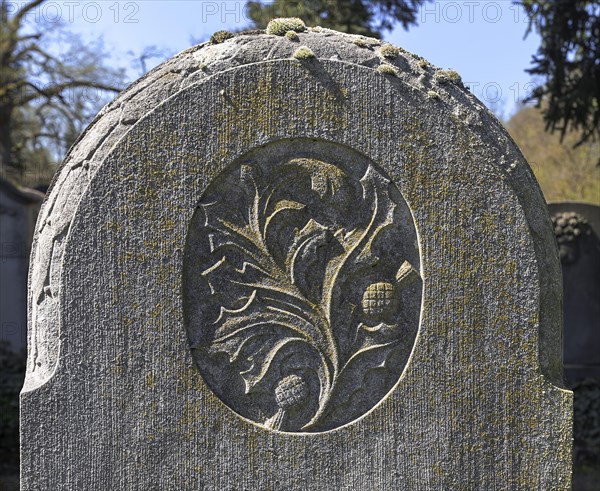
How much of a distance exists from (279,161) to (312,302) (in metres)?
0.47

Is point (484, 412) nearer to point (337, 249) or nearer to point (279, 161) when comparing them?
point (337, 249)

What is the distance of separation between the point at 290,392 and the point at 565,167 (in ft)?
49.0

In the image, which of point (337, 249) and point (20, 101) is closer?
point (337, 249)

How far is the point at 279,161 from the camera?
242 centimetres

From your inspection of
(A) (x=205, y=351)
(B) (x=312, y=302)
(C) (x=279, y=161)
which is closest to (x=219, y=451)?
(A) (x=205, y=351)

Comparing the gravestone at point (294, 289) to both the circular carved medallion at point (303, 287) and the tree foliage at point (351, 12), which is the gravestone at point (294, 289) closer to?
the circular carved medallion at point (303, 287)

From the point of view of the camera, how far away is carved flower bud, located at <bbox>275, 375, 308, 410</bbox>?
2430 mm

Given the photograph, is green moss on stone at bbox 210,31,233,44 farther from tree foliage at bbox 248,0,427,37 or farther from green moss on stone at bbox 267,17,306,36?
tree foliage at bbox 248,0,427,37

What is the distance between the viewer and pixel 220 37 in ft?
8.24

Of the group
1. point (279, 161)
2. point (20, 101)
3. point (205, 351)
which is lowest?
point (205, 351)

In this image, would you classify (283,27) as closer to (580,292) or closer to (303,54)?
(303,54)

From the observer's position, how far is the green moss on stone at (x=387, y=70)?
242cm

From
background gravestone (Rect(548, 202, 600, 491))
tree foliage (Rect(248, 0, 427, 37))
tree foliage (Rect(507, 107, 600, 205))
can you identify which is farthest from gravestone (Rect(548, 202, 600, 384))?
tree foliage (Rect(507, 107, 600, 205))

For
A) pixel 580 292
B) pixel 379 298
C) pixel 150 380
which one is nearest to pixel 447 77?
pixel 379 298
